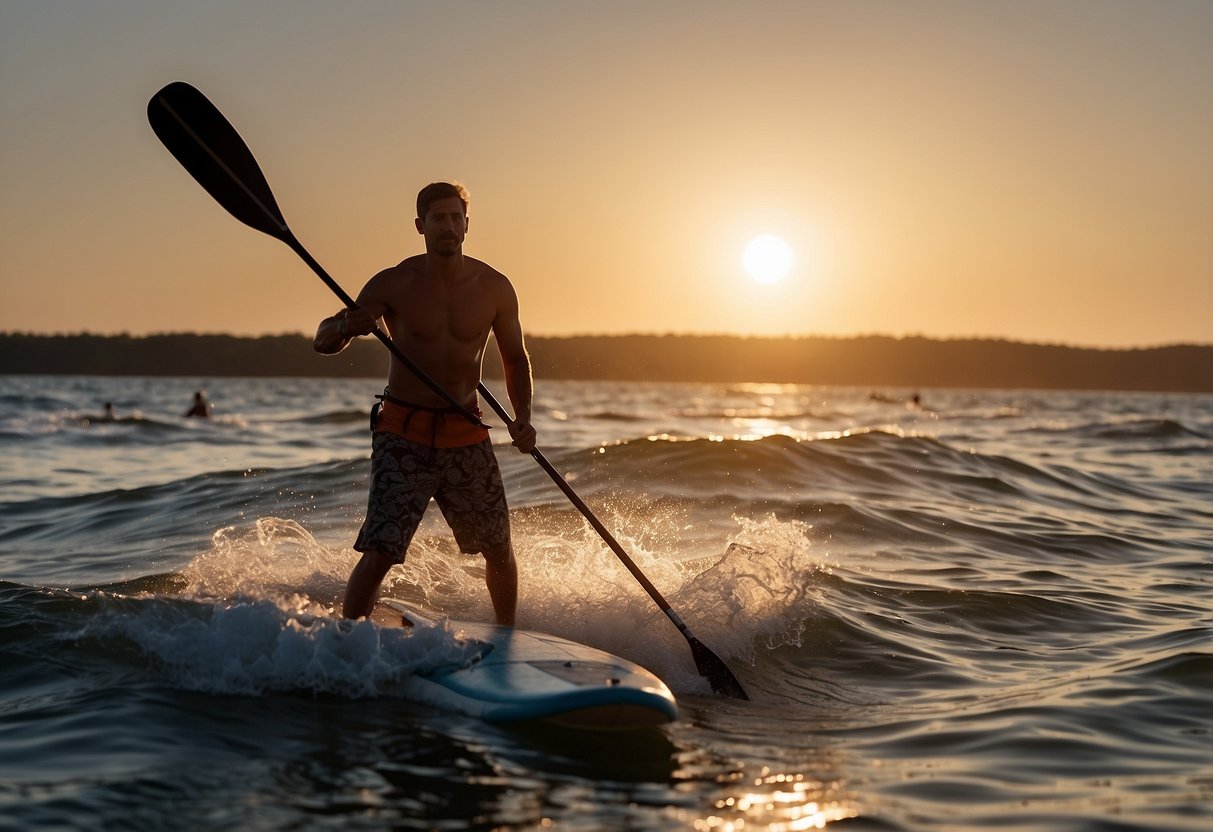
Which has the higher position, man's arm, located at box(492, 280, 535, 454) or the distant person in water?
man's arm, located at box(492, 280, 535, 454)

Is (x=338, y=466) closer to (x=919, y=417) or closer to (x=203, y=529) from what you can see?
(x=203, y=529)

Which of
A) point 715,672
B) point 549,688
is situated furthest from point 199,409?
point 549,688

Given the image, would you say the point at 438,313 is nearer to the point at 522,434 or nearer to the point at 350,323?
the point at 350,323

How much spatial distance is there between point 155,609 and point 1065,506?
10.6 m

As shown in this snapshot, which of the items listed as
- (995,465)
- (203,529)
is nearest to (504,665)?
(203,529)

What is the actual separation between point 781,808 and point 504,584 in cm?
249

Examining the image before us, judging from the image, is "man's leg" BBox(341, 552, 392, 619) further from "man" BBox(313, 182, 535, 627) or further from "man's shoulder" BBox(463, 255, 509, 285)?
"man's shoulder" BBox(463, 255, 509, 285)

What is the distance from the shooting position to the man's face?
5.75 meters

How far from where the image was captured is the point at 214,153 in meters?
6.59

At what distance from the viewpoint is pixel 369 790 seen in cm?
425

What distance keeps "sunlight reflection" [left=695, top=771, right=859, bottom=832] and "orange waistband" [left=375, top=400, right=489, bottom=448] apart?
231cm

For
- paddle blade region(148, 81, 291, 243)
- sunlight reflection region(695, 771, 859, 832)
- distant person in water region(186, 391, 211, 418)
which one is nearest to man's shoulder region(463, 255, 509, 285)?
paddle blade region(148, 81, 291, 243)

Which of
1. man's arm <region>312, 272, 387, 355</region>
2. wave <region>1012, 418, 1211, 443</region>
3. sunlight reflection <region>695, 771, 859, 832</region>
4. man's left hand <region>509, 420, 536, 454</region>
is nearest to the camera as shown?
sunlight reflection <region>695, 771, 859, 832</region>

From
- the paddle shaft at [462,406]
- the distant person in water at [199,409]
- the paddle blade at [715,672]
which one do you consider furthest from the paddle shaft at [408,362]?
the distant person in water at [199,409]
